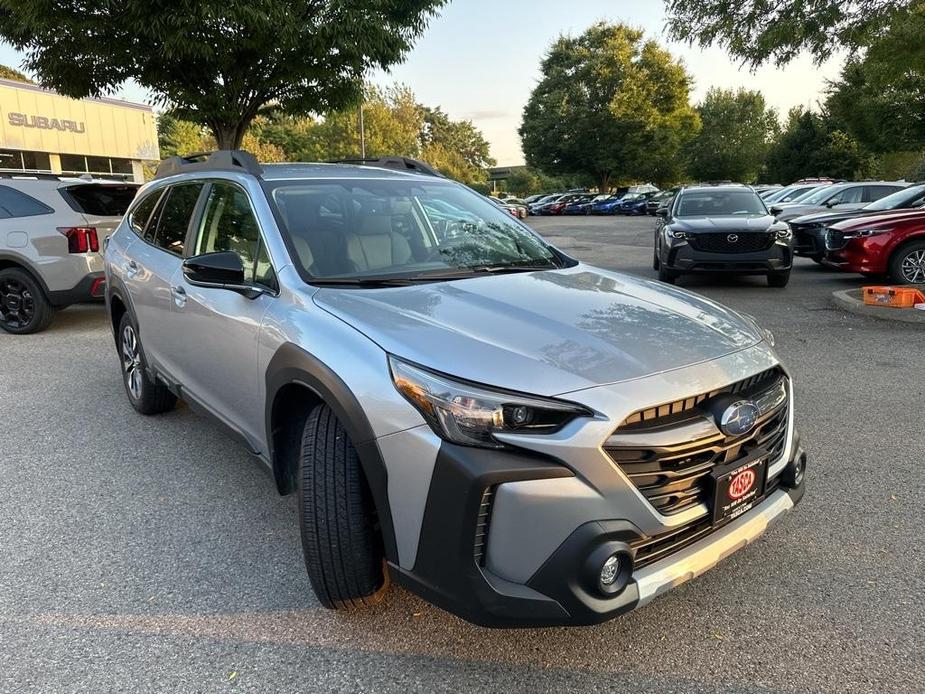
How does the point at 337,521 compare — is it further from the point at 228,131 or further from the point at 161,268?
the point at 228,131

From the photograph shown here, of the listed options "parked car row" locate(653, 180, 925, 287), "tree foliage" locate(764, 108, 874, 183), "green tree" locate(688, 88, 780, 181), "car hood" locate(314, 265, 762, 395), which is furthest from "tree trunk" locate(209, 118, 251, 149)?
"green tree" locate(688, 88, 780, 181)

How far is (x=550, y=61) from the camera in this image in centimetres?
4891

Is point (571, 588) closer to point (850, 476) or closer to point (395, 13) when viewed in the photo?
point (850, 476)

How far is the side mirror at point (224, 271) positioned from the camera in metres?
2.88

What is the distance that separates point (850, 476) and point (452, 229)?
250 centimetres

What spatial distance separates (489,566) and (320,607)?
3.25 feet

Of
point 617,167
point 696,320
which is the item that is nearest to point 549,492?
point 696,320

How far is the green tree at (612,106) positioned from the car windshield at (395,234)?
44.5m

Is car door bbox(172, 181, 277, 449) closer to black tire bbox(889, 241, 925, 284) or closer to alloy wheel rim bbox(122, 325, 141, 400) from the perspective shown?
alloy wheel rim bbox(122, 325, 141, 400)

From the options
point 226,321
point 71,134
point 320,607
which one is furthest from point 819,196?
point 71,134

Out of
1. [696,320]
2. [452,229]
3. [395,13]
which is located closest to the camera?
[696,320]

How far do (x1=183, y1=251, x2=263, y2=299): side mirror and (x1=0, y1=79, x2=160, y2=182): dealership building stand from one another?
1151 inches

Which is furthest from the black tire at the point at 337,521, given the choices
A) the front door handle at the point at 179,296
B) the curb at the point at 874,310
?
the curb at the point at 874,310

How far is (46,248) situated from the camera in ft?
24.4
